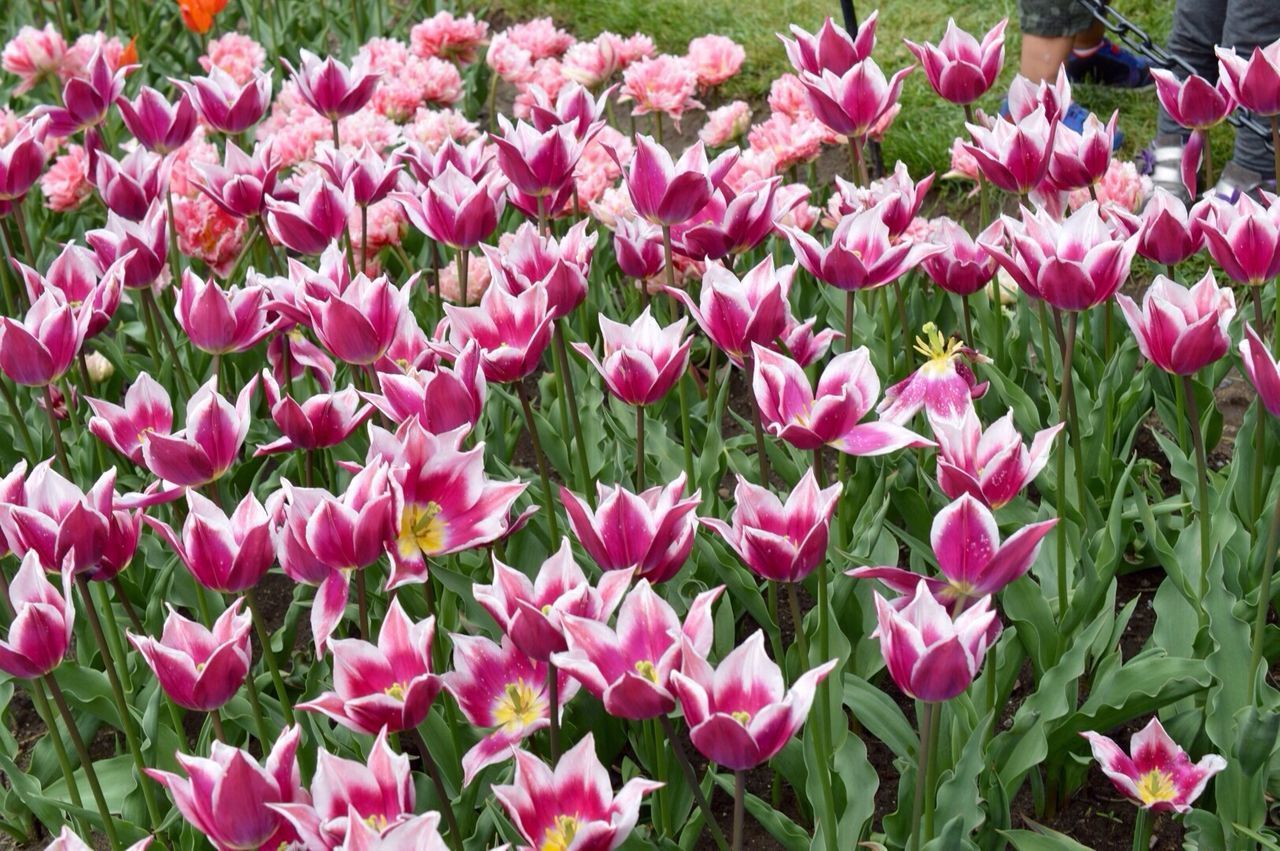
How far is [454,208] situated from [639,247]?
0.92 ft

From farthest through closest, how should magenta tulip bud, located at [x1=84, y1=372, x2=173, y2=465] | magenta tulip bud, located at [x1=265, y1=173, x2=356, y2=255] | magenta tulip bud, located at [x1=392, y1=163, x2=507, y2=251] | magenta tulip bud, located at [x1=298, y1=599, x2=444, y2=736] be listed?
1. magenta tulip bud, located at [x1=265, y1=173, x2=356, y2=255]
2. magenta tulip bud, located at [x1=392, y1=163, x2=507, y2=251]
3. magenta tulip bud, located at [x1=84, y1=372, x2=173, y2=465]
4. magenta tulip bud, located at [x1=298, y1=599, x2=444, y2=736]

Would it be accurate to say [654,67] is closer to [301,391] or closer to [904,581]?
[301,391]

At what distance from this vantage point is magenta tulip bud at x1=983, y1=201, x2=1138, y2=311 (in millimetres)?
1656

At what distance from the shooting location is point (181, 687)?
139cm

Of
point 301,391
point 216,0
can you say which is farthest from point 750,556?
point 216,0

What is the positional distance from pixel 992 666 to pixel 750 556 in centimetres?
44

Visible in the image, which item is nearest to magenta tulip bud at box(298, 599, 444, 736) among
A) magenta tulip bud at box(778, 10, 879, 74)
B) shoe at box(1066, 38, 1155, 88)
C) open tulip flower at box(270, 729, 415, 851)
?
open tulip flower at box(270, 729, 415, 851)

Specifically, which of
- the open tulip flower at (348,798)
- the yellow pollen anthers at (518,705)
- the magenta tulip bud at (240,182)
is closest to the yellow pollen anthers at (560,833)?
the open tulip flower at (348,798)

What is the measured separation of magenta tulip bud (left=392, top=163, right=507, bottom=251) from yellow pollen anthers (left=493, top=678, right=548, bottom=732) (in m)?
0.85

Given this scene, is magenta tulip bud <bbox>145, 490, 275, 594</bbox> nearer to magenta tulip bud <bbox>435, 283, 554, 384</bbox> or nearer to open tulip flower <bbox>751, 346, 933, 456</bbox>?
magenta tulip bud <bbox>435, 283, 554, 384</bbox>

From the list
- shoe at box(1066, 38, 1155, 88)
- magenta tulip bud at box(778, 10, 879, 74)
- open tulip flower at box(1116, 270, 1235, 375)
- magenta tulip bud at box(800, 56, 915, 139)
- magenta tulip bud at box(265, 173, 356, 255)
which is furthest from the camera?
shoe at box(1066, 38, 1155, 88)

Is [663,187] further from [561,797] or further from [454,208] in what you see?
[561,797]

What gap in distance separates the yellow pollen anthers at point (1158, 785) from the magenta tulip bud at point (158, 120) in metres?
2.04

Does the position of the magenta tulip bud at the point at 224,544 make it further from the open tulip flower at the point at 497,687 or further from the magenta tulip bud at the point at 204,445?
the open tulip flower at the point at 497,687
